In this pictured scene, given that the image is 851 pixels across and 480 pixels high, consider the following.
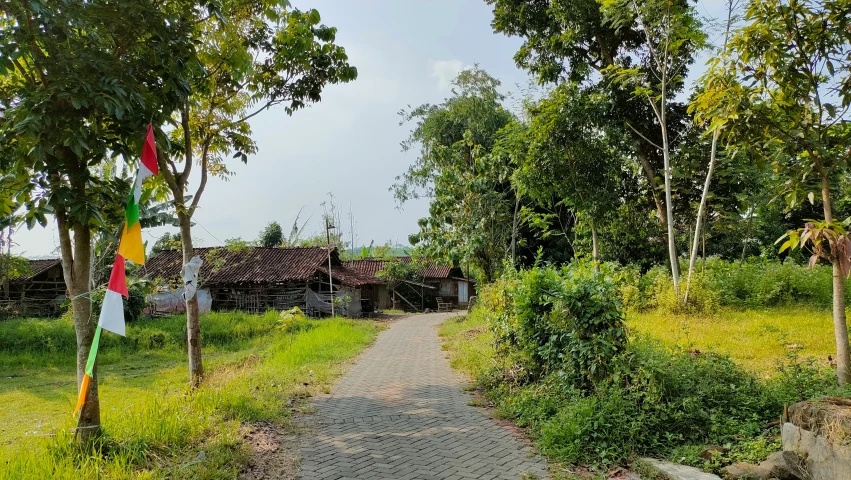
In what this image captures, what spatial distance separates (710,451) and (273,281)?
26256 mm

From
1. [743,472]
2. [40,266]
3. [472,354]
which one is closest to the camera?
[743,472]

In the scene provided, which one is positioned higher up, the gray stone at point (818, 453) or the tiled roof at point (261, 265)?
the tiled roof at point (261, 265)

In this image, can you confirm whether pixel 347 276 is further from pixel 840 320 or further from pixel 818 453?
pixel 818 453

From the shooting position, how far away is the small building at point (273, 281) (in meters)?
28.8

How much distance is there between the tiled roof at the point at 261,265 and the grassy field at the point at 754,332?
20.7 meters

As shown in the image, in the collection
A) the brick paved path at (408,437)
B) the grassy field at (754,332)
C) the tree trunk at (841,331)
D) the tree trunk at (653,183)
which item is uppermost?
the tree trunk at (653,183)

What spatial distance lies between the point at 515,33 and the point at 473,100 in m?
7.99

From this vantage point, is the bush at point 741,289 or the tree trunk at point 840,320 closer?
the tree trunk at point 840,320

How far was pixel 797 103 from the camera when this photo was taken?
19.3 ft

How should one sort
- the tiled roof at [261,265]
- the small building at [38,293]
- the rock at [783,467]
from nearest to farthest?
the rock at [783,467] < the small building at [38,293] < the tiled roof at [261,265]

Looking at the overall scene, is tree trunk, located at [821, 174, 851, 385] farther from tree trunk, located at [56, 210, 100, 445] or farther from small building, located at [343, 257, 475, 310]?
small building, located at [343, 257, 475, 310]

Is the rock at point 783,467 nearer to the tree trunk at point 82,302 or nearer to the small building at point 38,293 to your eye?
the tree trunk at point 82,302

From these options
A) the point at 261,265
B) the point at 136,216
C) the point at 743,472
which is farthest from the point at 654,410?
the point at 261,265

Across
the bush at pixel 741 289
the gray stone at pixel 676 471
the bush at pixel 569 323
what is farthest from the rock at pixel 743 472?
the bush at pixel 741 289
